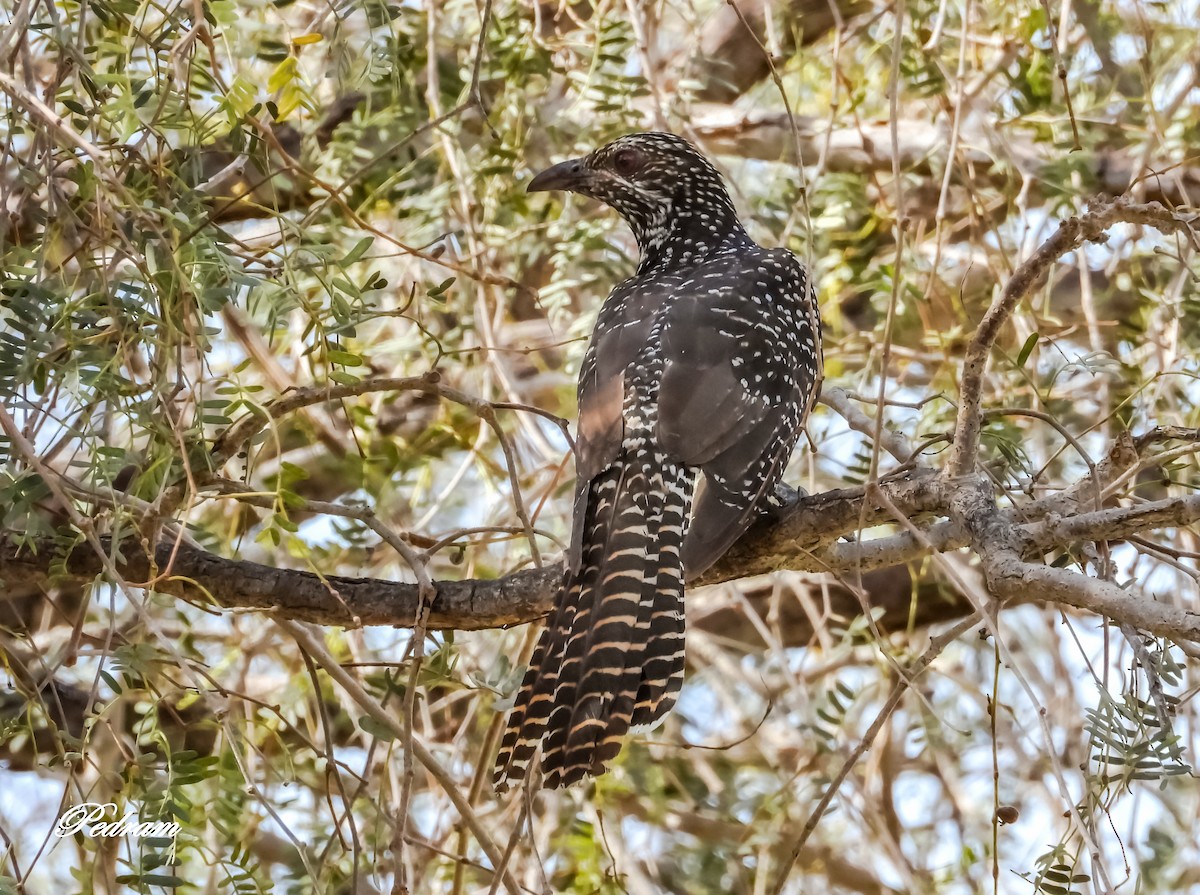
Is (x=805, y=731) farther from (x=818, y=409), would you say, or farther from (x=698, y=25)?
(x=698, y=25)

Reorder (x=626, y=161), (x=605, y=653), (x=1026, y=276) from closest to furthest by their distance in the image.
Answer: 1. (x=1026, y=276)
2. (x=605, y=653)
3. (x=626, y=161)

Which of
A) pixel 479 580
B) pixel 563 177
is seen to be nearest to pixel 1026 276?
pixel 479 580

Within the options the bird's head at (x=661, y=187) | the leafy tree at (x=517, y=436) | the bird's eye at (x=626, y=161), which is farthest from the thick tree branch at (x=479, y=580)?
the bird's eye at (x=626, y=161)

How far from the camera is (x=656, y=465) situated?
350 cm

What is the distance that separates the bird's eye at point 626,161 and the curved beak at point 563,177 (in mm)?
121

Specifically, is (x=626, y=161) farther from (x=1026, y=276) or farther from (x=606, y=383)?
(x=1026, y=276)

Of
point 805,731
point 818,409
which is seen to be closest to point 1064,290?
point 818,409

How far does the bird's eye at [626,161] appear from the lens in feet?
15.2

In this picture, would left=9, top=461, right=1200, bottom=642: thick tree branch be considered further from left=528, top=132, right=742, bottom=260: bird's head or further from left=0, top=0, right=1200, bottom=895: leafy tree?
left=528, top=132, right=742, bottom=260: bird's head

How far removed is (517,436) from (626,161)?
1.08 m

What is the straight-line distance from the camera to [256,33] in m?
3.62

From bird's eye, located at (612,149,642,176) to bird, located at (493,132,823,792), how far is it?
0.30 feet

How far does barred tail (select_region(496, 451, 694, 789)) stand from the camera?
2975 millimetres

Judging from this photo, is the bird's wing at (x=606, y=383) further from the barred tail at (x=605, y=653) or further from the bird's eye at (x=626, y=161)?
the bird's eye at (x=626, y=161)
